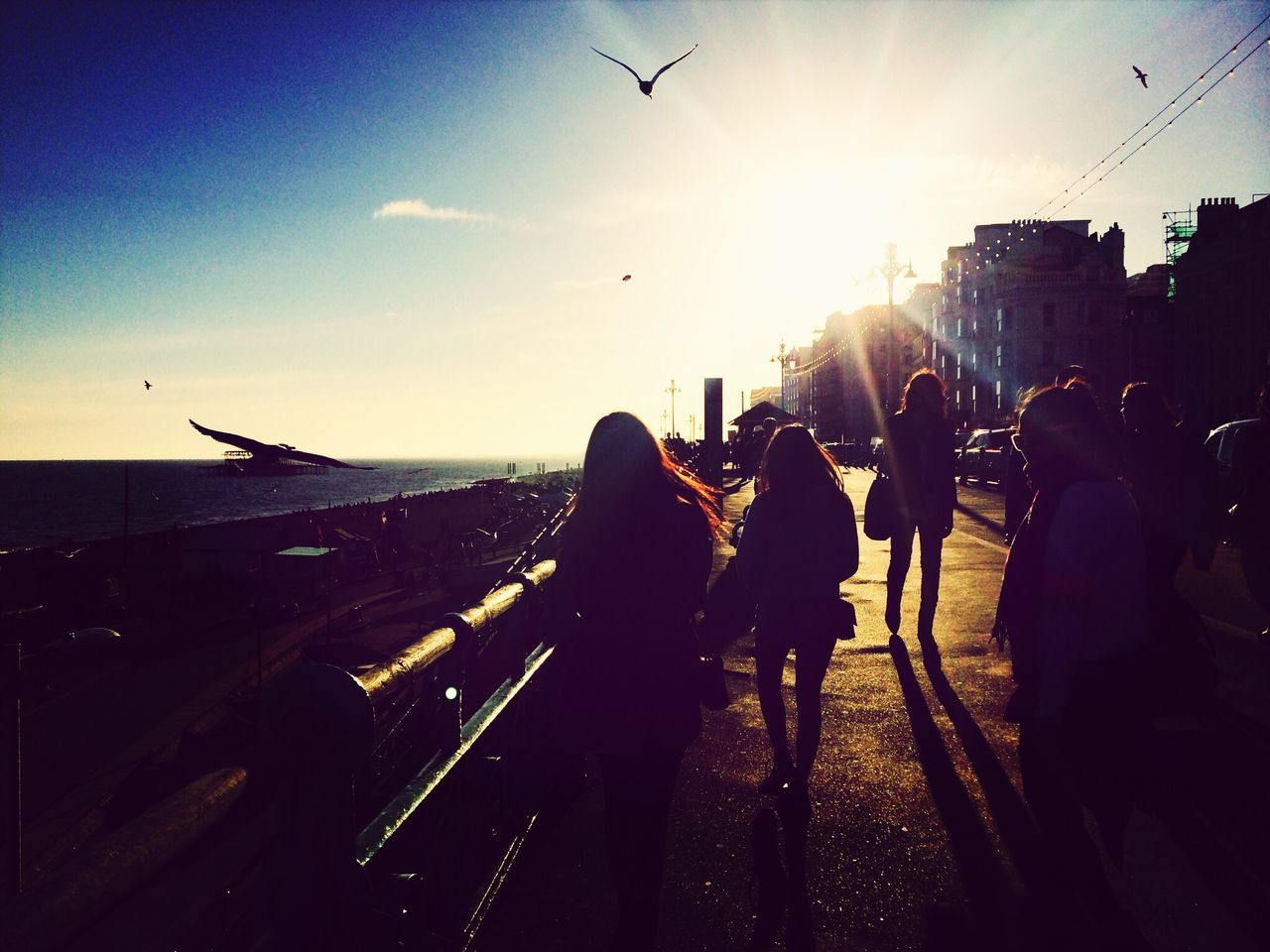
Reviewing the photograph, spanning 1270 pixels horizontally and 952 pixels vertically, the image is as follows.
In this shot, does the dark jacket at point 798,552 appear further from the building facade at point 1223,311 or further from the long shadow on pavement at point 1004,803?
the building facade at point 1223,311

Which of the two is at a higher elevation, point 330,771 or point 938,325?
point 938,325

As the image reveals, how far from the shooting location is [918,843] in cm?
374

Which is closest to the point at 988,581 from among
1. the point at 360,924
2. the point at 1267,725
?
the point at 1267,725

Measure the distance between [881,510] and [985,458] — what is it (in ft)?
82.4

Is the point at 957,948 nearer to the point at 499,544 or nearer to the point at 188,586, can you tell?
the point at 188,586

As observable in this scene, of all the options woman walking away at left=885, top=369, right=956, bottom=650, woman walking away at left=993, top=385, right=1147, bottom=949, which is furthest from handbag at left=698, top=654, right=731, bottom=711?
woman walking away at left=885, top=369, right=956, bottom=650

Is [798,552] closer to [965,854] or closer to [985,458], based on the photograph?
[965,854]

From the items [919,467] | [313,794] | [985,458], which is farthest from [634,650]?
[985,458]

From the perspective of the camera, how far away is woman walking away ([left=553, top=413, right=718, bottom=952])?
2898 mm

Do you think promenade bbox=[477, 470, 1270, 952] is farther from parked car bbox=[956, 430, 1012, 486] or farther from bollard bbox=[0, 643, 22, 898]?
parked car bbox=[956, 430, 1012, 486]

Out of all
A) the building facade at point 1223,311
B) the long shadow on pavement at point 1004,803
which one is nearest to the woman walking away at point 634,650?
the long shadow on pavement at point 1004,803

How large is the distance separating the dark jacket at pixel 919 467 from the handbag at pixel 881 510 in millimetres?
144

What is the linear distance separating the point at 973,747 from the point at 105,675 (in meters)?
19.9

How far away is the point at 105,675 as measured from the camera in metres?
18.8
